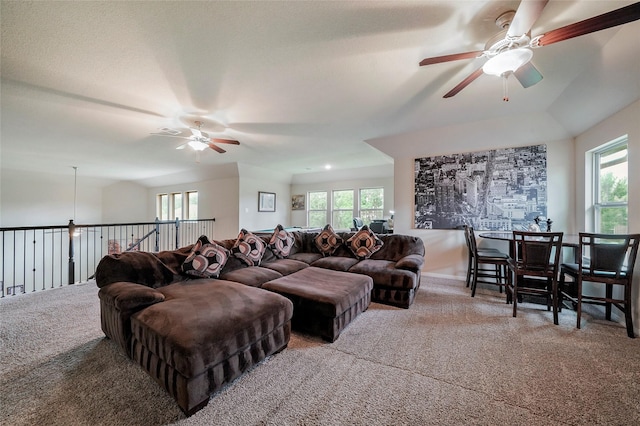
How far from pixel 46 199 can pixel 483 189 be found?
456 inches

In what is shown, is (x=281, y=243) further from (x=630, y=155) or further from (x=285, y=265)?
(x=630, y=155)

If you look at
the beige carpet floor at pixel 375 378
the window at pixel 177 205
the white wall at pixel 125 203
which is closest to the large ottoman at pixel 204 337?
the beige carpet floor at pixel 375 378

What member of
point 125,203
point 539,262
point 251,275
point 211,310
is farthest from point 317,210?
point 125,203

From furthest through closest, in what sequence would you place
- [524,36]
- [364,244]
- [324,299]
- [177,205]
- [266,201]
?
[177,205]
[266,201]
[364,244]
[324,299]
[524,36]

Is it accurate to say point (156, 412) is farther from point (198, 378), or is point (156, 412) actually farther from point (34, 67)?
point (34, 67)

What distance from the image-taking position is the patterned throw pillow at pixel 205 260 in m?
2.54

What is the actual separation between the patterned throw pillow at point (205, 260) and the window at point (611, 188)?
4518 millimetres

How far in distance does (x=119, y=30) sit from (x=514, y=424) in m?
3.61

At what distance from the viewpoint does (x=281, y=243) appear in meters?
3.75

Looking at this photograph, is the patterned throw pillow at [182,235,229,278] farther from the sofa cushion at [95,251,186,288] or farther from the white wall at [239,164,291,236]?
the white wall at [239,164,291,236]

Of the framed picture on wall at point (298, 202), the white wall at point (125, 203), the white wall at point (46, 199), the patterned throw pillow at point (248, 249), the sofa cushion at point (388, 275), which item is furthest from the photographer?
the white wall at point (125, 203)

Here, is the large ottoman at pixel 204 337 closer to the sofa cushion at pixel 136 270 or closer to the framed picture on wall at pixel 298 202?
the sofa cushion at pixel 136 270

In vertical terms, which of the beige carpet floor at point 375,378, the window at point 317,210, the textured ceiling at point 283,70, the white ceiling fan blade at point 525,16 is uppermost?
the textured ceiling at point 283,70

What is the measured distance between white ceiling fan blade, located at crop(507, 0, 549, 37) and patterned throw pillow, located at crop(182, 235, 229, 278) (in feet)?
10.5
